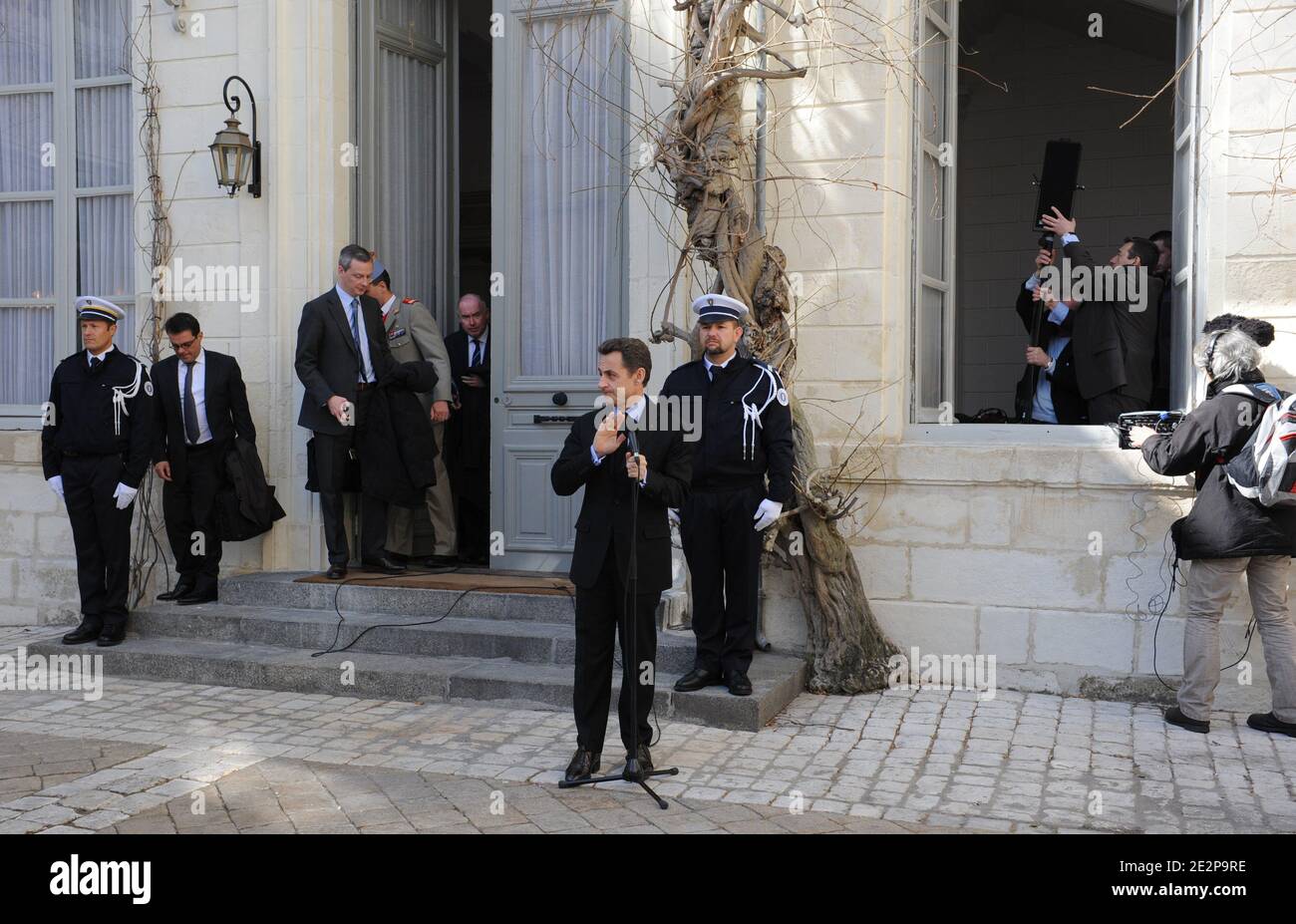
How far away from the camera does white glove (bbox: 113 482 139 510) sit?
23.0 ft

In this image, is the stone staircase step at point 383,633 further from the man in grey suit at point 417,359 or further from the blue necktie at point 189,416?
the blue necktie at point 189,416

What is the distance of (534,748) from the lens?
530 cm

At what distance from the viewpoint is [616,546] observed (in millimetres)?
4703

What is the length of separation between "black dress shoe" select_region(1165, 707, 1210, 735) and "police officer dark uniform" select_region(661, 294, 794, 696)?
199 centimetres

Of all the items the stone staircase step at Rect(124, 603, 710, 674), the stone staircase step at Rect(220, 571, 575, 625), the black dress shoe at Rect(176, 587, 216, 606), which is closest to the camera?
the stone staircase step at Rect(124, 603, 710, 674)

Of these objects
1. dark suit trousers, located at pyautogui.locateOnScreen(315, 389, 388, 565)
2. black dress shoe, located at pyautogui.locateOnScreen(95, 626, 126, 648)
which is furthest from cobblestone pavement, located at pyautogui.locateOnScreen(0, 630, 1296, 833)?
dark suit trousers, located at pyautogui.locateOnScreen(315, 389, 388, 565)

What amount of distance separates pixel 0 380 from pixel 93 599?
2.52 meters

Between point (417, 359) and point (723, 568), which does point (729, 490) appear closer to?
point (723, 568)

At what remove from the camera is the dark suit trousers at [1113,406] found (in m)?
6.58

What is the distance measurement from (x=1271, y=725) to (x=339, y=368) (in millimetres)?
5233

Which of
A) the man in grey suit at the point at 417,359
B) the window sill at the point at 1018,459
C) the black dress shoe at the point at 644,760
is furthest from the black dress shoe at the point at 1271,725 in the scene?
the man in grey suit at the point at 417,359

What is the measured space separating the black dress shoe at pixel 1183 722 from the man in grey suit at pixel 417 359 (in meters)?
4.33

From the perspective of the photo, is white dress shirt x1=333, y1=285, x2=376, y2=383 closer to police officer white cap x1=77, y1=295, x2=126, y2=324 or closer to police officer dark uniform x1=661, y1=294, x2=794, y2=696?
police officer white cap x1=77, y1=295, x2=126, y2=324

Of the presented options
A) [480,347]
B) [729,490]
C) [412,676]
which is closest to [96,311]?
[480,347]
